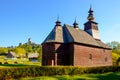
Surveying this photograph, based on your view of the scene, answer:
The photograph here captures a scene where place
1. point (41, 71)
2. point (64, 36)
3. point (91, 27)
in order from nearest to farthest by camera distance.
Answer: point (41, 71) → point (64, 36) → point (91, 27)

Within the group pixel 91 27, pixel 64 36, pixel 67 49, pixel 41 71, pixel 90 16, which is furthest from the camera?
pixel 90 16

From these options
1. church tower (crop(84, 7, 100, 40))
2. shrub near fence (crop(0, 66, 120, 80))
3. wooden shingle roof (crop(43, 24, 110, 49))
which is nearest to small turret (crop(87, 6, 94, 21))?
church tower (crop(84, 7, 100, 40))

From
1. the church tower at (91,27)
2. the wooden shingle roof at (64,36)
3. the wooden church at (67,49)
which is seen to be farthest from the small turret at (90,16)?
the wooden shingle roof at (64,36)

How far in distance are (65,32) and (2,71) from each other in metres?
20.8

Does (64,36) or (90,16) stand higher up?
(90,16)

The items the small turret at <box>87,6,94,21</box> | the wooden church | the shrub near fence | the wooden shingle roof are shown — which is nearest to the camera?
the shrub near fence

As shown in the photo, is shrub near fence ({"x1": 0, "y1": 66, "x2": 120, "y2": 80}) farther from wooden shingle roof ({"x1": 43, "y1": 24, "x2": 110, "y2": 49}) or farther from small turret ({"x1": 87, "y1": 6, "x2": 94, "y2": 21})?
small turret ({"x1": 87, "y1": 6, "x2": 94, "y2": 21})

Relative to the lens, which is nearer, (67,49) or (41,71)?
(41,71)

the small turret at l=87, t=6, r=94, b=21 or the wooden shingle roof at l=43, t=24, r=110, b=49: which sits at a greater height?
the small turret at l=87, t=6, r=94, b=21

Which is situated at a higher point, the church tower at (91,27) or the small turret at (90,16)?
the small turret at (90,16)

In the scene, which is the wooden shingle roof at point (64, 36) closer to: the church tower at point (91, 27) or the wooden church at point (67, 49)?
the wooden church at point (67, 49)

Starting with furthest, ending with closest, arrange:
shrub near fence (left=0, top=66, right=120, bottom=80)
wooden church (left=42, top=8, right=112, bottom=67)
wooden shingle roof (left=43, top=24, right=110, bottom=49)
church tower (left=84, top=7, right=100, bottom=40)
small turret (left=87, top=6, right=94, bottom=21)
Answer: small turret (left=87, top=6, right=94, bottom=21)
church tower (left=84, top=7, right=100, bottom=40)
wooden shingle roof (left=43, top=24, right=110, bottom=49)
wooden church (left=42, top=8, right=112, bottom=67)
shrub near fence (left=0, top=66, right=120, bottom=80)

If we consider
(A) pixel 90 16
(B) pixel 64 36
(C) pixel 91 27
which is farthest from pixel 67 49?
(A) pixel 90 16

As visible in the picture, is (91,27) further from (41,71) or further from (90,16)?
(41,71)
